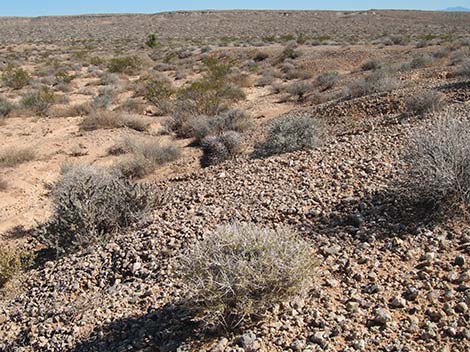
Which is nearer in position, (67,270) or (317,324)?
(317,324)

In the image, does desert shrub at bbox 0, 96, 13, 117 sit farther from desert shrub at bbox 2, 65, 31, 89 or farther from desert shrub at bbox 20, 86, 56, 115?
desert shrub at bbox 2, 65, 31, 89

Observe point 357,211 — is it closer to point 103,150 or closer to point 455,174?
point 455,174

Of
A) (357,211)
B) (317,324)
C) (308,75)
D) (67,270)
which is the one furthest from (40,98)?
(317,324)

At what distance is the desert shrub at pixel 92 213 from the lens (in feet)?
18.3

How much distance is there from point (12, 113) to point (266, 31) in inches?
1861

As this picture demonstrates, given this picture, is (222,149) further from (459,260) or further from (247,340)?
(247,340)

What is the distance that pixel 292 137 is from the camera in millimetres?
8117

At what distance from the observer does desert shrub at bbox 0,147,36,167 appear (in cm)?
1041

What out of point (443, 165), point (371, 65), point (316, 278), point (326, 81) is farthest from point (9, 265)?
point (371, 65)

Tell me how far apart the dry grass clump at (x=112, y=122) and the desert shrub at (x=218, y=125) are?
A: 2.05m

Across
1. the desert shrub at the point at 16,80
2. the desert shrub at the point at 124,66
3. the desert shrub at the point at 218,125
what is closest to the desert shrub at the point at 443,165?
the desert shrub at the point at 218,125

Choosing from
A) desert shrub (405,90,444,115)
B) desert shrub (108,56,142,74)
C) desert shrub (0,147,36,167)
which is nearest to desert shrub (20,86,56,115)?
desert shrub (0,147,36,167)

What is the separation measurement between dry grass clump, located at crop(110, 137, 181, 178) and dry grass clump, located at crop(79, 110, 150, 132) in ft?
6.64

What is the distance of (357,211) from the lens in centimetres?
489
